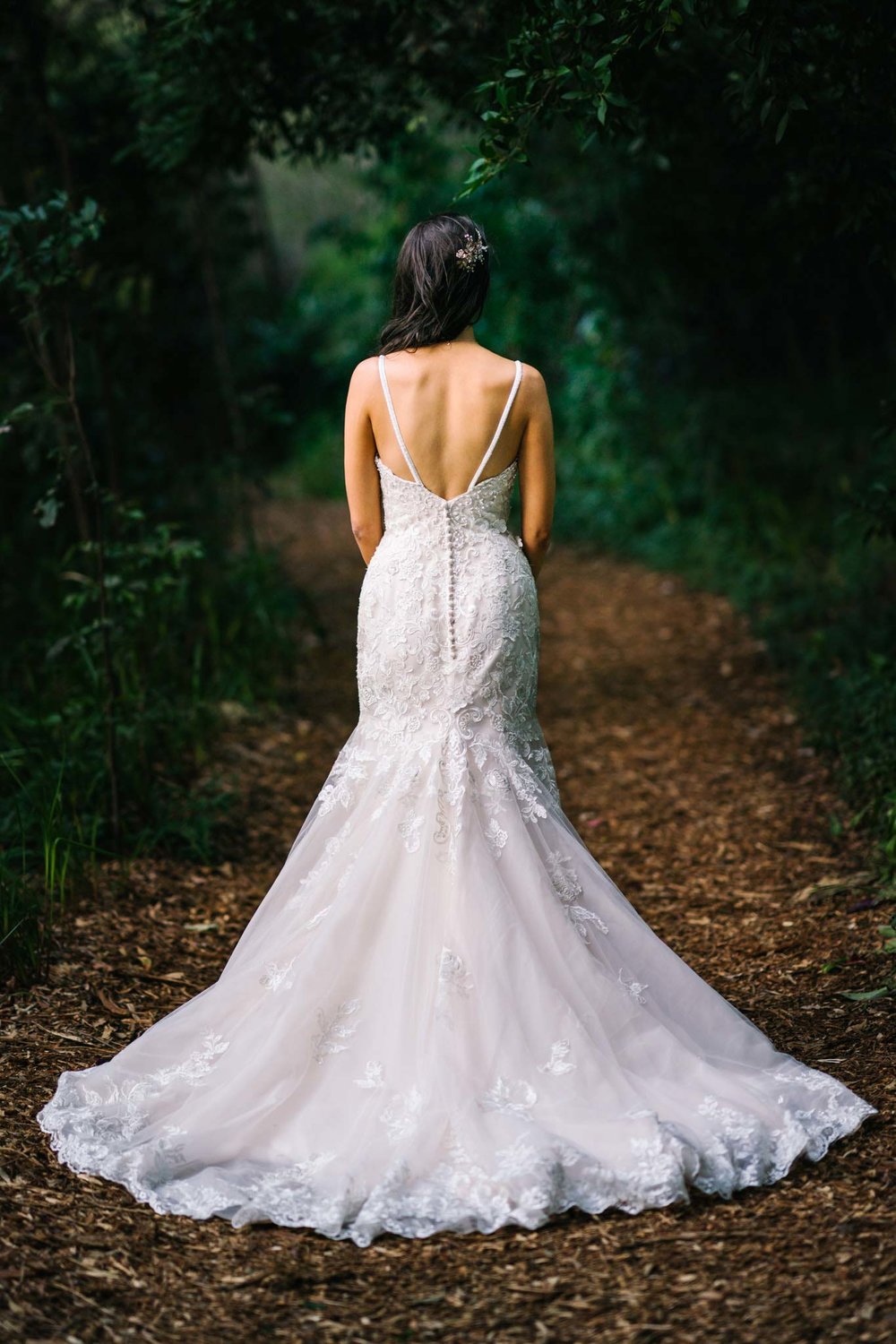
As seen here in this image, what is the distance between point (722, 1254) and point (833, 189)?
3.59 metres

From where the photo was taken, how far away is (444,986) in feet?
10.2

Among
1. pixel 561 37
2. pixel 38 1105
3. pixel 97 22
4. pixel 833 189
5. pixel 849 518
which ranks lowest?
pixel 38 1105

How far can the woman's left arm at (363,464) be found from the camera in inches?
131

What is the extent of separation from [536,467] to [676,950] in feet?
6.15

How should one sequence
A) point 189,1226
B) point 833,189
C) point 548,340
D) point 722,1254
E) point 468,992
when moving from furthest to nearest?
point 548,340 → point 833,189 → point 468,992 → point 189,1226 → point 722,1254

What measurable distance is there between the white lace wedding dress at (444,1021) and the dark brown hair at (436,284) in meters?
0.19

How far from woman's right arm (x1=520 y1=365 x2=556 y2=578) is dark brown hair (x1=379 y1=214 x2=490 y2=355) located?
219mm

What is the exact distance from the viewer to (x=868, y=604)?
7.51m

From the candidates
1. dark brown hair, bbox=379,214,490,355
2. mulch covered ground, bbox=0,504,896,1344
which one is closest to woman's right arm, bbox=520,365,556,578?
dark brown hair, bbox=379,214,490,355

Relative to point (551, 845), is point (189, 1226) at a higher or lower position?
lower

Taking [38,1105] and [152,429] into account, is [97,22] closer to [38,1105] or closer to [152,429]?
[152,429]

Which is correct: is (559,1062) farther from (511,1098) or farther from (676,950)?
(676,950)

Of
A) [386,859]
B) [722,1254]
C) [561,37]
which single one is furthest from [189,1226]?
[561,37]

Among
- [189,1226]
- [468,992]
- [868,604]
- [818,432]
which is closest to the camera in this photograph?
[189,1226]
